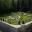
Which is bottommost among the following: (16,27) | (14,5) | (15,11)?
(16,27)

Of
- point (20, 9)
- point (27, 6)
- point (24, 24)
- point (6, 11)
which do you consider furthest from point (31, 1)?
point (24, 24)

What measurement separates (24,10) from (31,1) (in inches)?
33.8

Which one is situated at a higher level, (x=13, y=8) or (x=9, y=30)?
(x=13, y=8)

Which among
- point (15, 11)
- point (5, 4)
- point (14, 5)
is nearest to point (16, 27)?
point (5, 4)

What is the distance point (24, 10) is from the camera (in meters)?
8.24

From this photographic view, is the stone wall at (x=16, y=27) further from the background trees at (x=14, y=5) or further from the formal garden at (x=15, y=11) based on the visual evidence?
the background trees at (x=14, y=5)

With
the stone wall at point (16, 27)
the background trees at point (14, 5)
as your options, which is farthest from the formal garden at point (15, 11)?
the stone wall at point (16, 27)

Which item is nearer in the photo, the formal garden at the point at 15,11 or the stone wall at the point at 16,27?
the stone wall at the point at 16,27

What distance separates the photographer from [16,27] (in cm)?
549

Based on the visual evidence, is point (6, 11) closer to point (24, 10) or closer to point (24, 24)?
point (24, 10)

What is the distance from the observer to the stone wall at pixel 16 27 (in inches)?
218

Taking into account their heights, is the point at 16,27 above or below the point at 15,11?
below

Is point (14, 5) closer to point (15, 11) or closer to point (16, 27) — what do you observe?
point (15, 11)

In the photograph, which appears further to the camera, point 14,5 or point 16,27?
point 14,5
